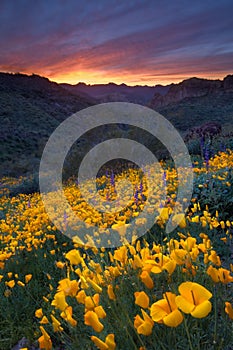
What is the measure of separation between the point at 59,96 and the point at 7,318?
67345mm

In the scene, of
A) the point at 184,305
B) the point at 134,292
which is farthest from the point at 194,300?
the point at 134,292

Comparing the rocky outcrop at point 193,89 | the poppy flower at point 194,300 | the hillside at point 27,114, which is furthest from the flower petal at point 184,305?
the rocky outcrop at point 193,89

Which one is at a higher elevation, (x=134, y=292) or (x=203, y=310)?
(x=203, y=310)

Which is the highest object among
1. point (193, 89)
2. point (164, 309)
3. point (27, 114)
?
point (193, 89)

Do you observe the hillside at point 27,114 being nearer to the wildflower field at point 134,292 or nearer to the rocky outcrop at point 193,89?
the wildflower field at point 134,292

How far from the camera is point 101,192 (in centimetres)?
680

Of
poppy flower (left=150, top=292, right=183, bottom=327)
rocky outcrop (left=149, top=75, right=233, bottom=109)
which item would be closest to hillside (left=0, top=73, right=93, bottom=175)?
rocky outcrop (left=149, top=75, right=233, bottom=109)

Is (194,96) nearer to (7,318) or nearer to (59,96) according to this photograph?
(59,96)

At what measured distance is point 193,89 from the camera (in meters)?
81.2

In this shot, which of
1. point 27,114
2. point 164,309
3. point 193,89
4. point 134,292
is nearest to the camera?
point 164,309

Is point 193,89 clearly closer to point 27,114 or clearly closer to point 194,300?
point 27,114

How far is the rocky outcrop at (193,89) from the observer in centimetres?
7750

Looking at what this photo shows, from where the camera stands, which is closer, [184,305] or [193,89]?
[184,305]

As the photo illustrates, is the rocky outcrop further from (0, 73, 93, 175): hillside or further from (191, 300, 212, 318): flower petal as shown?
(191, 300, 212, 318): flower petal
